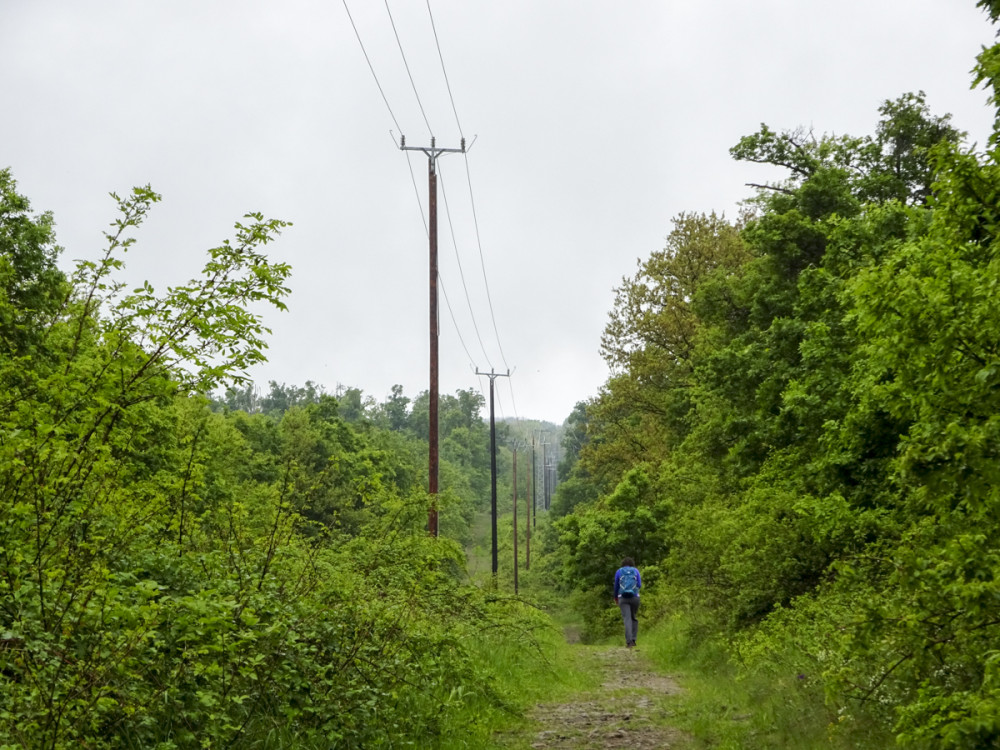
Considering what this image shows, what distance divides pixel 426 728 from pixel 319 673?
4.77 ft

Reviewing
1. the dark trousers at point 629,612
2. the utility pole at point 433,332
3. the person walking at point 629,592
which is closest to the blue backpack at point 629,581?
the person walking at point 629,592

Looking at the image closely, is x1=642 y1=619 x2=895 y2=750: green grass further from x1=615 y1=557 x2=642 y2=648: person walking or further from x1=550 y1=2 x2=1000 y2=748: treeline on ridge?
x1=615 y1=557 x2=642 y2=648: person walking

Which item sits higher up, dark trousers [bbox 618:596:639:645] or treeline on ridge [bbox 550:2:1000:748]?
treeline on ridge [bbox 550:2:1000:748]

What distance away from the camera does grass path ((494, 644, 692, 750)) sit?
7.91 m

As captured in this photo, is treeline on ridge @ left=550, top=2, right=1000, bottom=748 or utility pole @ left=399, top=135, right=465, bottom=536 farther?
utility pole @ left=399, top=135, right=465, bottom=536

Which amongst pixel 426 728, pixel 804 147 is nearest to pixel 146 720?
pixel 426 728

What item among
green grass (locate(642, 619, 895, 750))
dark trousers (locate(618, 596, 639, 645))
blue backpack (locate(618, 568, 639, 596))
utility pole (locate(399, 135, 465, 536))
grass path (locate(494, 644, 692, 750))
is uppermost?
utility pole (locate(399, 135, 465, 536))

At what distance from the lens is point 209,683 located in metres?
5.78

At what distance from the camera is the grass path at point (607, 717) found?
791cm

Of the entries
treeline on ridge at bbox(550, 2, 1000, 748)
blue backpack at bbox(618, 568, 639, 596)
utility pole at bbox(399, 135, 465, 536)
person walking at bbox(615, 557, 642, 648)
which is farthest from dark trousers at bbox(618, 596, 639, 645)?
utility pole at bbox(399, 135, 465, 536)

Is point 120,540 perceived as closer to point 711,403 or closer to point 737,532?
point 737,532

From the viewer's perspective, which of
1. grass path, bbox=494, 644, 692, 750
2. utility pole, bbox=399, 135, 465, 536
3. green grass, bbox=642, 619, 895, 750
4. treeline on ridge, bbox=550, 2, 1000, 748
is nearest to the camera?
treeline on ridge, bbox=550, 2, 1000, 748

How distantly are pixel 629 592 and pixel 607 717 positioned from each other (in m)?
9.25

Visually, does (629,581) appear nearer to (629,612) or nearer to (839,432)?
(629,612)
